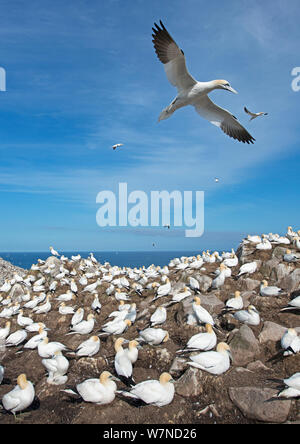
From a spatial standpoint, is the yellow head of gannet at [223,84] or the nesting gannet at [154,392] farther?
the yellow head of gannet at [223,84]

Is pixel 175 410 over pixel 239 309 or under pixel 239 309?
under

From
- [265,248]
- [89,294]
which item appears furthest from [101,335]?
[265,248]

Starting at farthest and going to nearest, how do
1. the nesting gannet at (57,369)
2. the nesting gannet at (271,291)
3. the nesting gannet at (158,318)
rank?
the nesting gannet at (271,291)
the nesting gannet at (158,318)
the nesting gannet at (57,369)

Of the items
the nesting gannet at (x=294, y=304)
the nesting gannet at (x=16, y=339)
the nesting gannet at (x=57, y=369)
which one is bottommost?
the nesting gannet at (x=16, y=339)

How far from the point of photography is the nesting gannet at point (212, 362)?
772 centimetres

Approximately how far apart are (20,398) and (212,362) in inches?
178

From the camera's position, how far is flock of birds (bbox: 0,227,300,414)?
7.12m

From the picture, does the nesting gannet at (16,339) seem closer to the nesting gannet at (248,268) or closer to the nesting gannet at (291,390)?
the nesting gannet at (248,268)

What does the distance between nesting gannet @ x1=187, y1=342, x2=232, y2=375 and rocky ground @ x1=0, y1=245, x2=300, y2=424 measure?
0.15 meters

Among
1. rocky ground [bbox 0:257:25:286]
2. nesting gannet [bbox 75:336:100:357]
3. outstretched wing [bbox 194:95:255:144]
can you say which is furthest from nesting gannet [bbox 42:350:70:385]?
rocky ground [bbox 0:257:25:286]

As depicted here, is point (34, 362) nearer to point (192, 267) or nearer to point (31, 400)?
point (31, 400)

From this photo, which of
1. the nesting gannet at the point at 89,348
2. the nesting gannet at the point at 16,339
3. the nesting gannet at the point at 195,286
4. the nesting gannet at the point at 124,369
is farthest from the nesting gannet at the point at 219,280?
the nesting gannet at the point at 16,339
